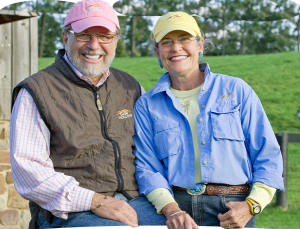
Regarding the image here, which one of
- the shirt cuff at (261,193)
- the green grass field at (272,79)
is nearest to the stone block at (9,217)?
the shirt cuff at (261,193)

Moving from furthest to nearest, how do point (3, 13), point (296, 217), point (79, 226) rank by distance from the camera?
point (296, 217)
point (3, 13)
point (79, 226)

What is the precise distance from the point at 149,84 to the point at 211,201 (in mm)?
11393

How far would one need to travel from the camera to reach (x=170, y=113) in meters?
2.61

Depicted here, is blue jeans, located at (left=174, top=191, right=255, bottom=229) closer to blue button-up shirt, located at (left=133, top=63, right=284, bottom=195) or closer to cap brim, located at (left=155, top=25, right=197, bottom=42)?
blue button-up shirt, located at (left=133, top=63, right=284, bottom=195)

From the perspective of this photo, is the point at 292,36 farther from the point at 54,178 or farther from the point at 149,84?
the point at 54,178

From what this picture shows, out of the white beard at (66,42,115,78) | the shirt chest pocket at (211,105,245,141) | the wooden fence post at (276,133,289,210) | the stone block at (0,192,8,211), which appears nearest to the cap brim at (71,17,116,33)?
the white beard at (66,42,115,78)

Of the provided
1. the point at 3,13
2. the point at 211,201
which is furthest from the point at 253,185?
the point at 3,13

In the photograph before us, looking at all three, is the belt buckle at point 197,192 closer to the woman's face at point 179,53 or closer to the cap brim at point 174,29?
the woman's face at point 179,53

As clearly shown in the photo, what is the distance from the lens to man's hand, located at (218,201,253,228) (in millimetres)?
2225

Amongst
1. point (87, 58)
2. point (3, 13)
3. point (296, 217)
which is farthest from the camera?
point (296, 217)

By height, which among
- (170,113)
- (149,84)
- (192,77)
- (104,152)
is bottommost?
(149,84)

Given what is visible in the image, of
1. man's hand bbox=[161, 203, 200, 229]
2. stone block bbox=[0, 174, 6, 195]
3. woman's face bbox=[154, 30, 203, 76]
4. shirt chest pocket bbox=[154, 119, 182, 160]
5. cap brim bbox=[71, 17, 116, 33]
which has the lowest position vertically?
stone block bbox=[0, 174, 6, 195]

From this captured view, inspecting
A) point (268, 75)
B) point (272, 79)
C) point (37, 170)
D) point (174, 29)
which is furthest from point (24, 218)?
point (268, 75)

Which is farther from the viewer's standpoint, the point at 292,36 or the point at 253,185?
the point at 292,36
